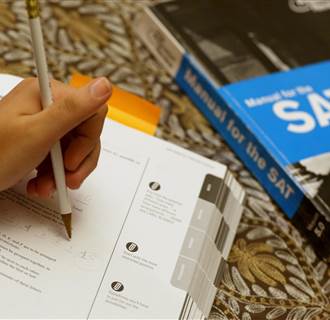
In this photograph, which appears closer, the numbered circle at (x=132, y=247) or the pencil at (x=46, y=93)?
the pencil at (x=46, y=93)

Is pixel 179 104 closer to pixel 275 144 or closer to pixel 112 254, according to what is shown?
pixel 275 144

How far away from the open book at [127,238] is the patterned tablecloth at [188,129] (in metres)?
0.02

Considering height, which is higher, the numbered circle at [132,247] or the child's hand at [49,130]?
the child's hand at [49,130]

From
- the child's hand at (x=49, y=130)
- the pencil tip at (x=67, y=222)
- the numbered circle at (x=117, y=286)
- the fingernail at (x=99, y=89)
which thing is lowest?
the numbered circle at (x=117, y=286)

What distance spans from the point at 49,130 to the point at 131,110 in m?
0.19

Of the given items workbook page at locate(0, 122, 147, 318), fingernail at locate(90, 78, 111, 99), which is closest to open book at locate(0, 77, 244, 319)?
workbook page at locate(0, 122, 147, 318)

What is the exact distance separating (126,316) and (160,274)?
0.15 feet

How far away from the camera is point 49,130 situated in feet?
1.27

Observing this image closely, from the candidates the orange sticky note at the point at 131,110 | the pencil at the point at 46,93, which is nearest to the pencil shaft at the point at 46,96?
the pencil at the point at 46,93

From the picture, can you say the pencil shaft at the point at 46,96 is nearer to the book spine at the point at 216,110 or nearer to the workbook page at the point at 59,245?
the workbook page at the point at 59,245

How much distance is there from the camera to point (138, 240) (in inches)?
18.4

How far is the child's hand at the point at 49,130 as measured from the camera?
0.38 m

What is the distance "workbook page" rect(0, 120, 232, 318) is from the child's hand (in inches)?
1.4

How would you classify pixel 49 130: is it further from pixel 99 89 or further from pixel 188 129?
pixel 188 129
